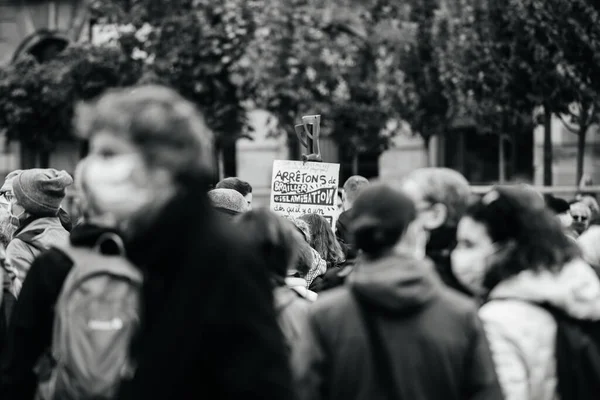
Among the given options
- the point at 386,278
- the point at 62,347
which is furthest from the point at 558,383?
the point at 62,347

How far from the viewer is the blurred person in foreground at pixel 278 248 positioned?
4504mm

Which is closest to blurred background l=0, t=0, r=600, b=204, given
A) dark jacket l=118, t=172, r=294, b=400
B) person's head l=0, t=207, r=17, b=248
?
person's head l=0, t=207, r=17, b=248

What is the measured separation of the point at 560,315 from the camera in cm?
429

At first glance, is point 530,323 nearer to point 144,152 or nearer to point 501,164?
point 144,152

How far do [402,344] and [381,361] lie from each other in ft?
0.27

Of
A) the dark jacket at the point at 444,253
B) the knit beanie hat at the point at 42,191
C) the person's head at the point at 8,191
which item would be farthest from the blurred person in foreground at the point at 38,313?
the person's head at the point at 8,191

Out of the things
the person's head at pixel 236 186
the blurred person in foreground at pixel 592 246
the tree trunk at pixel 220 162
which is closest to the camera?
the blurred person in foreground at pixel 592 246

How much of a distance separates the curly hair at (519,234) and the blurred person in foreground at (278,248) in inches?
28.0

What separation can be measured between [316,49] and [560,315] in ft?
52.6

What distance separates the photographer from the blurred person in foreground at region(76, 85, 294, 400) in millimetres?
2959

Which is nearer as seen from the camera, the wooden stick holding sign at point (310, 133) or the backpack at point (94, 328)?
the backpack at point (94, 328)

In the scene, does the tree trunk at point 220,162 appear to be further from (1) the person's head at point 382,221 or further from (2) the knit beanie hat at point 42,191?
(1) the person's head at point 382,221

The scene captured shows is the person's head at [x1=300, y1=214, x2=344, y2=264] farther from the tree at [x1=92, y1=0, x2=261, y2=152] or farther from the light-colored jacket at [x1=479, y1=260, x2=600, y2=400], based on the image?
the tree at [x1=92, y1=0, x2=261, y2=152]

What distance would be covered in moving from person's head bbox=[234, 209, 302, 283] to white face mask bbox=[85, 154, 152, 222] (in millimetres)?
1214
